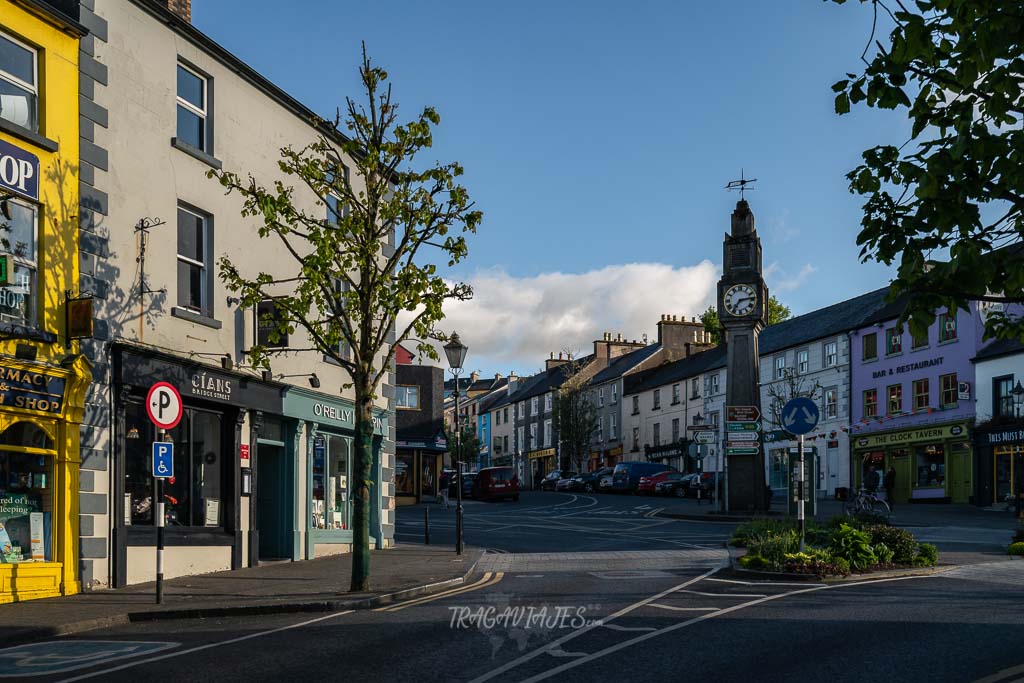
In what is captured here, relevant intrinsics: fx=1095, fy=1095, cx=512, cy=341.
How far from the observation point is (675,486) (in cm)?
5550

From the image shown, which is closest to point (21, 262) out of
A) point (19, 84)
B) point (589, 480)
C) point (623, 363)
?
point (19, 84)

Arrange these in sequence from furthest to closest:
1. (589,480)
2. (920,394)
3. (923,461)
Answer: (589,480)
(920,394)
(923,461)

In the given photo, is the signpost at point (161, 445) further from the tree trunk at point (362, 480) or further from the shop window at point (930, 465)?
the shop window at point (930, 465)

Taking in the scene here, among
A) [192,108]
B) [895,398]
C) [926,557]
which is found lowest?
[926,557]

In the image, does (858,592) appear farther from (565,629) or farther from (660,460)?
(660,460)

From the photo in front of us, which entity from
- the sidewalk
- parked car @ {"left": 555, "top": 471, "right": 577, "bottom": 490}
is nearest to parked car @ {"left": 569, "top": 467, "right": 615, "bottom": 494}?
parked car @ {"left": 555, "top": 471, "right": 577, "bottom": 490}

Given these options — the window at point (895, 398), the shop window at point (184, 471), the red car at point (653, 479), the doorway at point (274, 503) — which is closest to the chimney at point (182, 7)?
the shop window at point (184, 471)

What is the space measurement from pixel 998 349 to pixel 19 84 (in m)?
41.2

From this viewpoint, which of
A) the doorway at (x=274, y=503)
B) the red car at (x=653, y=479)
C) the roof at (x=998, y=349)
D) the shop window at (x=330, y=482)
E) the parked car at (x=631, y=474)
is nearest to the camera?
the doorway at (x=274, y=503)

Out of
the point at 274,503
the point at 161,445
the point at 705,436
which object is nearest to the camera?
the point at 161,445

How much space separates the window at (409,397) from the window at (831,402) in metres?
22.1

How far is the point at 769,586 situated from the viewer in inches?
633

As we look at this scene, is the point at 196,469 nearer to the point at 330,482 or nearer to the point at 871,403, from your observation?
the point at 330,482

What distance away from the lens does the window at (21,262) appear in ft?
50.2
